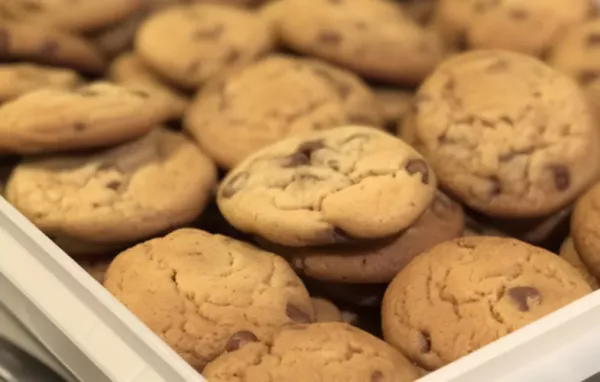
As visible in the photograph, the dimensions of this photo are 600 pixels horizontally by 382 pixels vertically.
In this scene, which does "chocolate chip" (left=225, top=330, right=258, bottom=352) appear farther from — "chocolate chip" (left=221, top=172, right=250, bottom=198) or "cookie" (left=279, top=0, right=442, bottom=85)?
"cookie" (left=279, top=0, right=442, bottom=85)

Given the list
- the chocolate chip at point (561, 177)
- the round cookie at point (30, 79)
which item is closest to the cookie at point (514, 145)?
the chocolate chip at point (561, 177)

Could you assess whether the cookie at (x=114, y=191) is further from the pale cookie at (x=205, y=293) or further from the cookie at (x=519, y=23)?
the cookie at (x=519, y=23)

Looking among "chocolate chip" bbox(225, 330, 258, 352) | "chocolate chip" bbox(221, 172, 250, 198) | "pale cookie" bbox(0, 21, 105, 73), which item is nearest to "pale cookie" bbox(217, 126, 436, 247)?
"chocolate chip" bbox(221, 172, 250, 198)

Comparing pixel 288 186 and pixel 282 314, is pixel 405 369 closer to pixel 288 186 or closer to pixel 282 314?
pixel 282 314

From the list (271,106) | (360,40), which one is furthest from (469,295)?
(360,40)

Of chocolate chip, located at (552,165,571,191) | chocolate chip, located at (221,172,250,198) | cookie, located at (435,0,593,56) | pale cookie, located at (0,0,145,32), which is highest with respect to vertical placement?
cookie, located at (435,0,593,56)

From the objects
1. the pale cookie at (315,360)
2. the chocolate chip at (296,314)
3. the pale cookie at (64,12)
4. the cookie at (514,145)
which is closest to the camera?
the pale cookie at (315,360)
